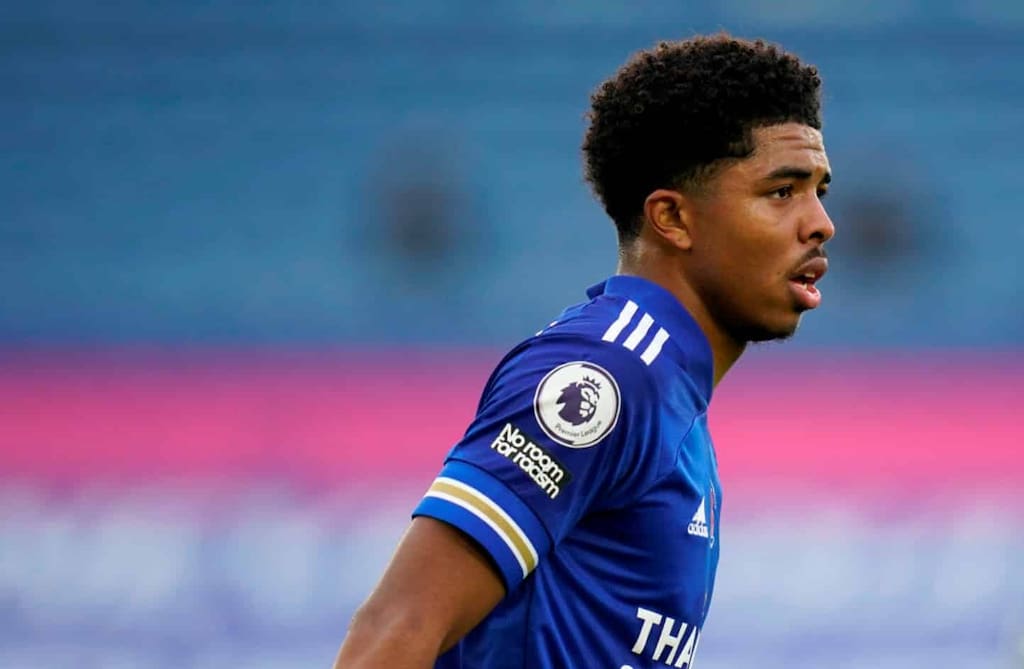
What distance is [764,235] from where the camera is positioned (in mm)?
2201

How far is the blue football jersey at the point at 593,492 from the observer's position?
190 centimetres

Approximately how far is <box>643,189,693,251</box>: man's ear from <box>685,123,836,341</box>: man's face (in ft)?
0.04

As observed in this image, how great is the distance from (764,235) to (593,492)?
19.2 inches

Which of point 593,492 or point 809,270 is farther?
point 809,270

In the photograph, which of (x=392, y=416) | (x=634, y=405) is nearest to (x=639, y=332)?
(x=634, y=405)

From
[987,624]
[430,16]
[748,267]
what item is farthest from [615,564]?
[430,16]

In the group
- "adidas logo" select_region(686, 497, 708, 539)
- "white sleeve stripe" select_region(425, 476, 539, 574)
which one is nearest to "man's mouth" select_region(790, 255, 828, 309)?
"adidas logo" select_region(686, 497, 708, 539)

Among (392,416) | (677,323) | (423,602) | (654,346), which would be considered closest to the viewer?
(423,602)

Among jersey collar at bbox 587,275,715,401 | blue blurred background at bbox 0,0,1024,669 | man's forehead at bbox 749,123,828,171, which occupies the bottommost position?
jersey collar at bbox 587,275,715,401

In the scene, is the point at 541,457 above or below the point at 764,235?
below

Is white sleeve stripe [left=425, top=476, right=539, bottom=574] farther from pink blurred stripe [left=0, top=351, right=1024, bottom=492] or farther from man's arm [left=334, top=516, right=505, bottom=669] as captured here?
pink blurred stripe [left=0, top=351, right=1024, bottom=492]

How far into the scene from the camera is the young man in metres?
1.88

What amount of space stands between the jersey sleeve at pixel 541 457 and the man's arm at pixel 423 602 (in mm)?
23

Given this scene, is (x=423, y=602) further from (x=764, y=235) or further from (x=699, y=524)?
(x=764, y=235)
